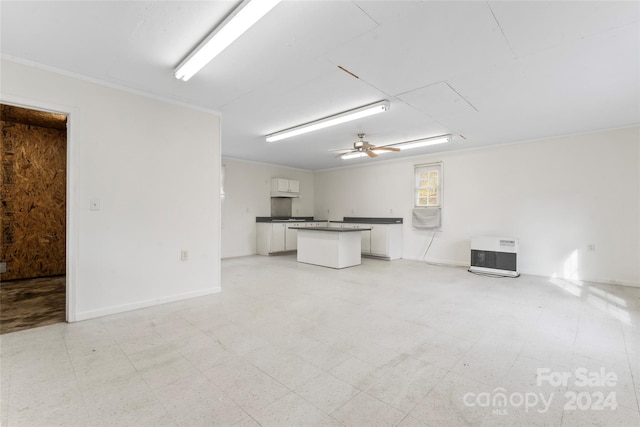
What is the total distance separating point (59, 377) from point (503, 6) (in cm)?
A: 386

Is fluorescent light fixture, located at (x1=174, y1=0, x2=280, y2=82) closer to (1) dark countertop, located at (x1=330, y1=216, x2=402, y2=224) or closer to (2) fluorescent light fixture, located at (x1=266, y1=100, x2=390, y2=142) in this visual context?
(2) fluorescent light fixture, located at (x1=266, y1=100, x2=390, y2=142)

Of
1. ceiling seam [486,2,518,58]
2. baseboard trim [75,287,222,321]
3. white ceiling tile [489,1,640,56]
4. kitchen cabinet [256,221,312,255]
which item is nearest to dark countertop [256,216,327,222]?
kitchen cabinet [256,221,312,255]

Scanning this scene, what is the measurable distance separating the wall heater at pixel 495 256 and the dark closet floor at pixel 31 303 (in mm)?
6117

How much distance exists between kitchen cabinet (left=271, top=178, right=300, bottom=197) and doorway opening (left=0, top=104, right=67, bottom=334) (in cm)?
441

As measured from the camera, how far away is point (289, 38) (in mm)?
2211

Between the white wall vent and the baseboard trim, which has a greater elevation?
the white wall vent

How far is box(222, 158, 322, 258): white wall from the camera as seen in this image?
7.02 m

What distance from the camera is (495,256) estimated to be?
5.12 m

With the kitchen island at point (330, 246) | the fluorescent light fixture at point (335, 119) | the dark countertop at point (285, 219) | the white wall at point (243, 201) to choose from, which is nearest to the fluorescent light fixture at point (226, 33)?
the fluorescent light fixture at point (335, 119)

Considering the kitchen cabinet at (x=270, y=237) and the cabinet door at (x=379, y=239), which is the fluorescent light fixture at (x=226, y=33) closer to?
the kitchen cabinet at (x=270, y=237)

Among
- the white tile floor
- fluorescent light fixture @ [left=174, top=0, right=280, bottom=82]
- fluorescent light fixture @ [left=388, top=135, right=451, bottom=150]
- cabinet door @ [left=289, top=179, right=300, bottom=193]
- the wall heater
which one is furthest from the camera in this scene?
cabinet door @ [left=289, top=179, right=300, bottom=193]

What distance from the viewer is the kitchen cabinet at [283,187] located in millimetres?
7871

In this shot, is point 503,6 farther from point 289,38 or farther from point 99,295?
point 99,295

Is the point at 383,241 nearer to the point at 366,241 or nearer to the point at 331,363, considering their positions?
the point at 366,241
